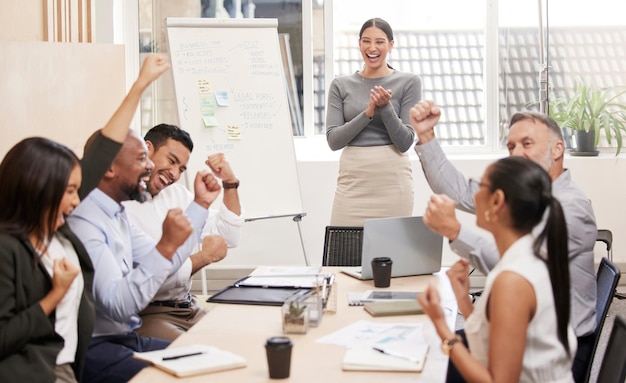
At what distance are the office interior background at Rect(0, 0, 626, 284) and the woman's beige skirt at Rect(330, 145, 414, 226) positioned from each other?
1.32 meters

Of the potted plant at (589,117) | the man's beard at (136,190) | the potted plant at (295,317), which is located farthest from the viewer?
the potted plant at (589,117)

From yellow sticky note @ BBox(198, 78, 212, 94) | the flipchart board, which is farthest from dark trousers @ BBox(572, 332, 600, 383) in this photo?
yellow sticky note @ BBox(198, 78, 212, 94)

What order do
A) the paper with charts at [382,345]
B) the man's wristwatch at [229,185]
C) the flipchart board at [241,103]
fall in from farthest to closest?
the flipchart board at [241,103] < the man's wristwatch at [229,185] < the paper with charts at [382,345]

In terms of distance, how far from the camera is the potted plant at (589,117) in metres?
5.89

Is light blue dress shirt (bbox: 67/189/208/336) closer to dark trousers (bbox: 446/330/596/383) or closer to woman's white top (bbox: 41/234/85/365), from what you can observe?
woman's white top (bbox: 41/234/85/365)

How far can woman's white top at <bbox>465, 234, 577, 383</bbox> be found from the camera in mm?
1985

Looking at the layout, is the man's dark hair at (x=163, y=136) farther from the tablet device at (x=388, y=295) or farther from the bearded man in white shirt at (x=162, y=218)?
the tablet device at (x=388, y=295)

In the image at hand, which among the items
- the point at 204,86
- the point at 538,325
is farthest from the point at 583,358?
the point at 204,86

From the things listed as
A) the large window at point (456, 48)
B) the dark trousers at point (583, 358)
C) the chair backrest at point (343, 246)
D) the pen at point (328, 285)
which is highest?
the large window at point (456, 48)

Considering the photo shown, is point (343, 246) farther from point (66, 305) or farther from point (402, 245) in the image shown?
point (66, 305)

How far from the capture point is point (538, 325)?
6.52 ft

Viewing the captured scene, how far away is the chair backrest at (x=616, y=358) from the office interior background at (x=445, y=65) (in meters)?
3.74

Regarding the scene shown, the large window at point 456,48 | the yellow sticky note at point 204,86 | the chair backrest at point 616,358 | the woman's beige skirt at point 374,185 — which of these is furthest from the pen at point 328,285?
the large window at point 456,48

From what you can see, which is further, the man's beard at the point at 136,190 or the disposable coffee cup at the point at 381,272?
the disposable coffee cup at the point at 381,272
